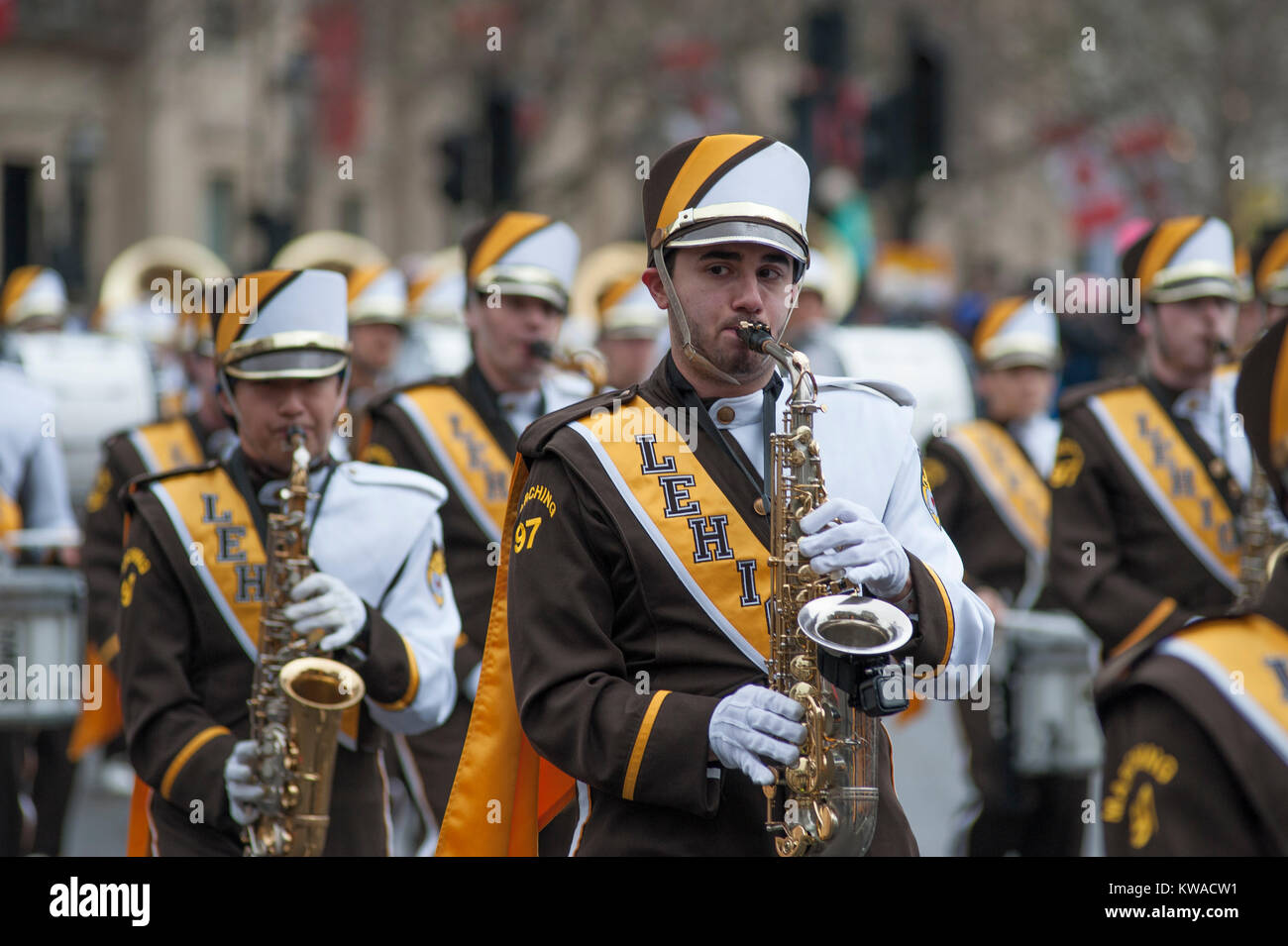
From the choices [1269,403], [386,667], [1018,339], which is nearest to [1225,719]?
[1269,403]

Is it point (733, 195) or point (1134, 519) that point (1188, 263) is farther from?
point (733, 195)

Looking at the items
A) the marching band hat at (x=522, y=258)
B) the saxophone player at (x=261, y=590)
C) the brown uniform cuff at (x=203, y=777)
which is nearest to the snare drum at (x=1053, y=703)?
the marching band hat at (x=522, y=258)

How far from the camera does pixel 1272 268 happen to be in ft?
29.5

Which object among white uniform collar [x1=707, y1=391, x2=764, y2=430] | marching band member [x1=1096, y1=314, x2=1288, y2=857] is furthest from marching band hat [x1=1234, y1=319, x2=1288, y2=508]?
white uniform collar [x1=707, y1=391, x2=764, y2=430]

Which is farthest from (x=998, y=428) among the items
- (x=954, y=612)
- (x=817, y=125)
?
(x=817, y=125)

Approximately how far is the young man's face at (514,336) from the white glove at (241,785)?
2.46 m

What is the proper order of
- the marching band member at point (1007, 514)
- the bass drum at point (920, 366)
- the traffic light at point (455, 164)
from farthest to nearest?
the traffic light at point (455, 164) < the bass drum at point (920, 366) < the marching band member at point (1007, 514)

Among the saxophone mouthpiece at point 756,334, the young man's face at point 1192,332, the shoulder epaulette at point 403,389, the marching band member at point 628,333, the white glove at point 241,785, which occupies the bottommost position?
the white glove at point 241,785

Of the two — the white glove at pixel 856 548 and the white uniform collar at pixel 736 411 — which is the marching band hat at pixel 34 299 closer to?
the white uniform collar at pixel 736 411

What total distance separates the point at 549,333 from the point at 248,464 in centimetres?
192

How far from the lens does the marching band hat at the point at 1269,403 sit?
2.99 m

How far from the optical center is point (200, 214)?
44000mm

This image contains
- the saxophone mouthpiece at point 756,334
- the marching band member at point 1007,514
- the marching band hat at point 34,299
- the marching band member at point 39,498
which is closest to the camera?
the saxophone mouthpiece at point 756,334

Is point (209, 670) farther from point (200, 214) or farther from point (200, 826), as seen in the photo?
point (200, 214)
